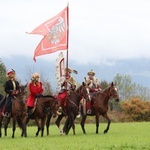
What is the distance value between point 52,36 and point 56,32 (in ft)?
0.95

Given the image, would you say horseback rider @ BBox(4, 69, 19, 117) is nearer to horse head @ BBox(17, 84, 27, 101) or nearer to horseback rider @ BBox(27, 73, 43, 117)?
horse head @ BBox(17, 84, 27, 101)

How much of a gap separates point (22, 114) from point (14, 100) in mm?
672

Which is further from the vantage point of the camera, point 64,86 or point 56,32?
point 56,32

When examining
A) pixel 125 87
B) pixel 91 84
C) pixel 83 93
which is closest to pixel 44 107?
pixel 83 93

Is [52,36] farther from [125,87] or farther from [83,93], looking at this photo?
[125,87]

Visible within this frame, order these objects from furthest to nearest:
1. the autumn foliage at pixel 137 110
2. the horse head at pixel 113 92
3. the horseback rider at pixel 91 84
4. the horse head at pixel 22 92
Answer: the autumn foliage at pixel 137 110, the horseback rider at pixel 91 84, the horse head at pixel 113 92, the horse head at pixel 22 92

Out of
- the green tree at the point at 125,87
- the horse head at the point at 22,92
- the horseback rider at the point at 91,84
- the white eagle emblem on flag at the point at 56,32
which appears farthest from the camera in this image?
the green tree at the point at 125,87

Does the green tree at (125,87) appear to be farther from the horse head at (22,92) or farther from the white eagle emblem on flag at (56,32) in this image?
the horse head at (22,92)

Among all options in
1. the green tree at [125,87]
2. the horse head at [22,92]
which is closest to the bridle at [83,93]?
the horse head at [22,92]

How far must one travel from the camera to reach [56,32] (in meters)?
25.5

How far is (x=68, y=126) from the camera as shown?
24.2m

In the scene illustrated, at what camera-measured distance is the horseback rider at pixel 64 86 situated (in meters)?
23.5

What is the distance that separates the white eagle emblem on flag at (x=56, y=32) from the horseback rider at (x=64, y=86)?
1.99 meters

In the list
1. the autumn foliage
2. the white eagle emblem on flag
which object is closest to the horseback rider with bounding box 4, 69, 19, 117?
the white eagle emblem on flag
